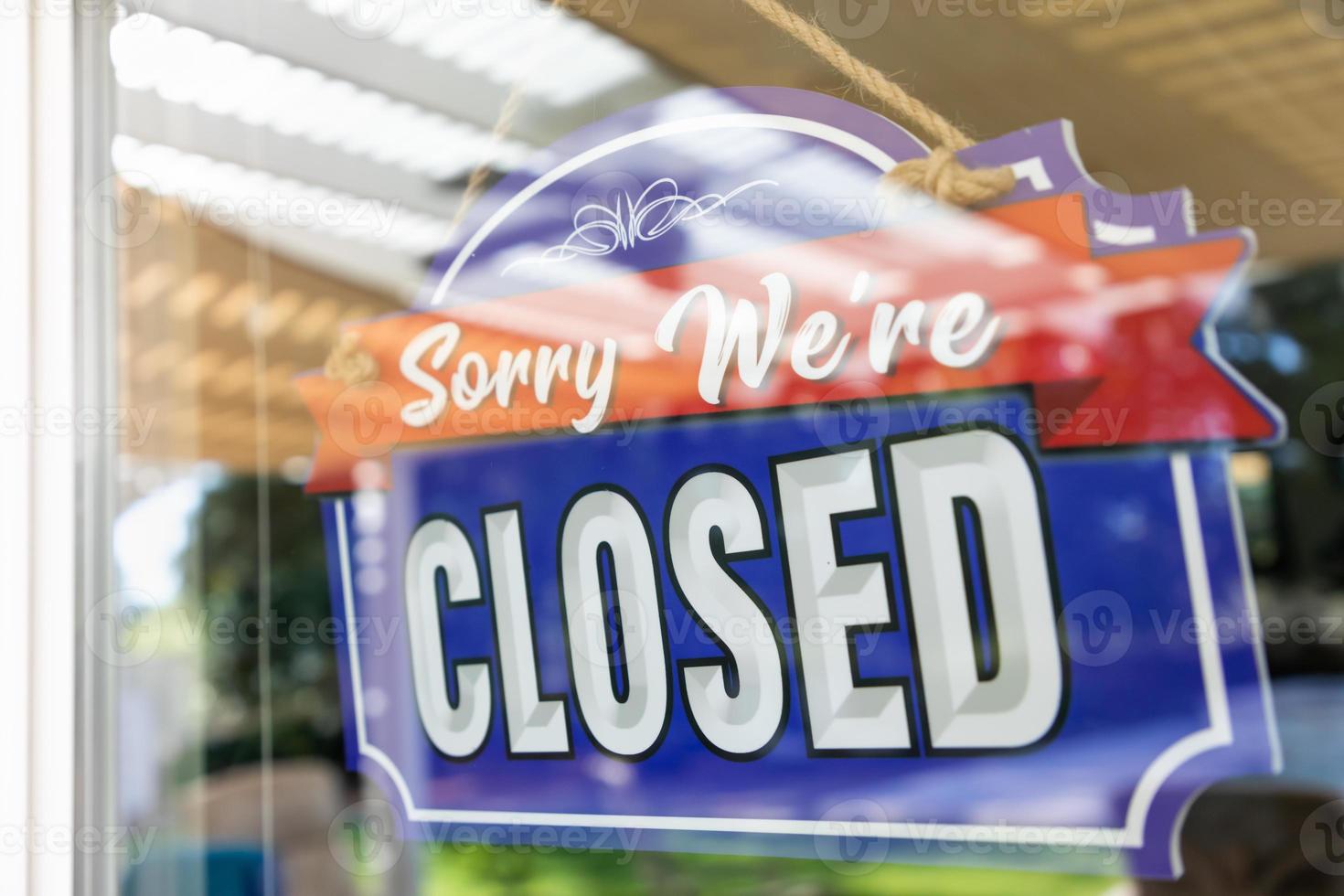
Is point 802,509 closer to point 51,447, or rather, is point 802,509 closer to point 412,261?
point 412,261

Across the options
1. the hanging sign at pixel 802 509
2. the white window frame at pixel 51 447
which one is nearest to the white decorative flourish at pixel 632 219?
the hanging sign at pixel 802 509

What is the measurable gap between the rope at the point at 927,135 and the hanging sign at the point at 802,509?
2 cm

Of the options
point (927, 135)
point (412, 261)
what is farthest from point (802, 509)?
point (412, 261)

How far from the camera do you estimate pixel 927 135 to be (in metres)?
0.91

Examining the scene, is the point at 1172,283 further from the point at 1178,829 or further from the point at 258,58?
the point at 258,58

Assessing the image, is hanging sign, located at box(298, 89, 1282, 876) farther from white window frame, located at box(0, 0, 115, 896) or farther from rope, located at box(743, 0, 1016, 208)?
white window frame, located at box(0, 0, 115, 896)

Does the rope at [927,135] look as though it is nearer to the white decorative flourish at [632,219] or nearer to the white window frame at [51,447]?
the white decorative flourish at [632,219]

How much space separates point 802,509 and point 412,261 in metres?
0.54

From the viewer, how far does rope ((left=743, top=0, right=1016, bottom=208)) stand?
0.88 metres

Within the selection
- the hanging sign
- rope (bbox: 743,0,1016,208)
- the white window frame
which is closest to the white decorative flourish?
the hanging sign

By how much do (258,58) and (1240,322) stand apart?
3.88ft

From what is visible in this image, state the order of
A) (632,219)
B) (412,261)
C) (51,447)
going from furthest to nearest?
(51,447) < (412,261) < (632,219)

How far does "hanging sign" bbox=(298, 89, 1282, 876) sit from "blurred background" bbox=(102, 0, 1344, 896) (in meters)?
0.03

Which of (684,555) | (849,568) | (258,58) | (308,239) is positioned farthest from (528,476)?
(258,58)
